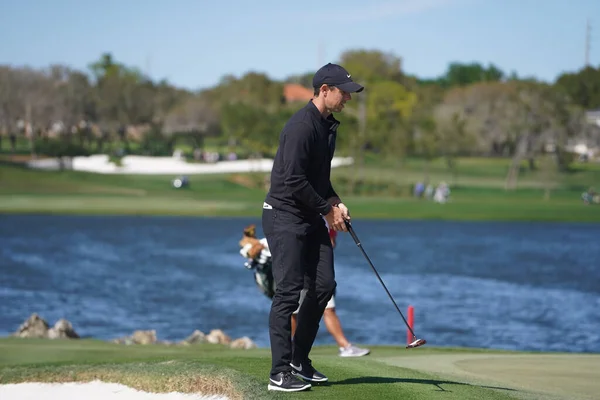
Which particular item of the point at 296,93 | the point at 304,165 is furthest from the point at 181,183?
the point at 304,165

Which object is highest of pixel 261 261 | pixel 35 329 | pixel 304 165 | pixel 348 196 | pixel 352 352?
pixel 304 165

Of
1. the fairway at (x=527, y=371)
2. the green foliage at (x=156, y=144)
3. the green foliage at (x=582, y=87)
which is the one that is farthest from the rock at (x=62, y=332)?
the green foliage at (x=582, y=87)

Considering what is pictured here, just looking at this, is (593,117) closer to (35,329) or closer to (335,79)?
(35,329)

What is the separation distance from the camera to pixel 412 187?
95500 mm

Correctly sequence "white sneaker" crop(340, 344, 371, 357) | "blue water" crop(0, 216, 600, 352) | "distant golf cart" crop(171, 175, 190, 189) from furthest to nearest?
"distant golf cart" crop(171, 175, 190, 189)
"blue water" crop(0, 216, 600, 352)
"white sneaker" crop(340, 344, 371, 357)

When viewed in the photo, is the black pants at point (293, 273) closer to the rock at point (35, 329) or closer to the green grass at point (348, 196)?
the rock at point (35, 329)

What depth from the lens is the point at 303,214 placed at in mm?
8719

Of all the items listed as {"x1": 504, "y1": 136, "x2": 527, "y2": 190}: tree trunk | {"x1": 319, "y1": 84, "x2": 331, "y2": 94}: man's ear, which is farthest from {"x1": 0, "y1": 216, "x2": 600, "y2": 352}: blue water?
{"x1": 504, "y1": 136, "x2": 527, "y2": 190}: tree trunk

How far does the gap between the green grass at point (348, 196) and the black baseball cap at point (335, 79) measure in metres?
68.9

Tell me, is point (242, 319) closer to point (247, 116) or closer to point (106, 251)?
point (106, 251)

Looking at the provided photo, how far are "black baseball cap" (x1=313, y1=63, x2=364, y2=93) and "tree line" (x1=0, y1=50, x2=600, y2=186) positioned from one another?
86207 mm

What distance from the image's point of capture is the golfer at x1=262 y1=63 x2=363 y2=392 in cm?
858

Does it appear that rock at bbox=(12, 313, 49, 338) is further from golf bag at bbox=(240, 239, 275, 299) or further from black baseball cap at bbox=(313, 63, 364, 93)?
black baseball cap at bbox=(313, 63, 364, 93)

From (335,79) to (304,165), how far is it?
2.22 feet
